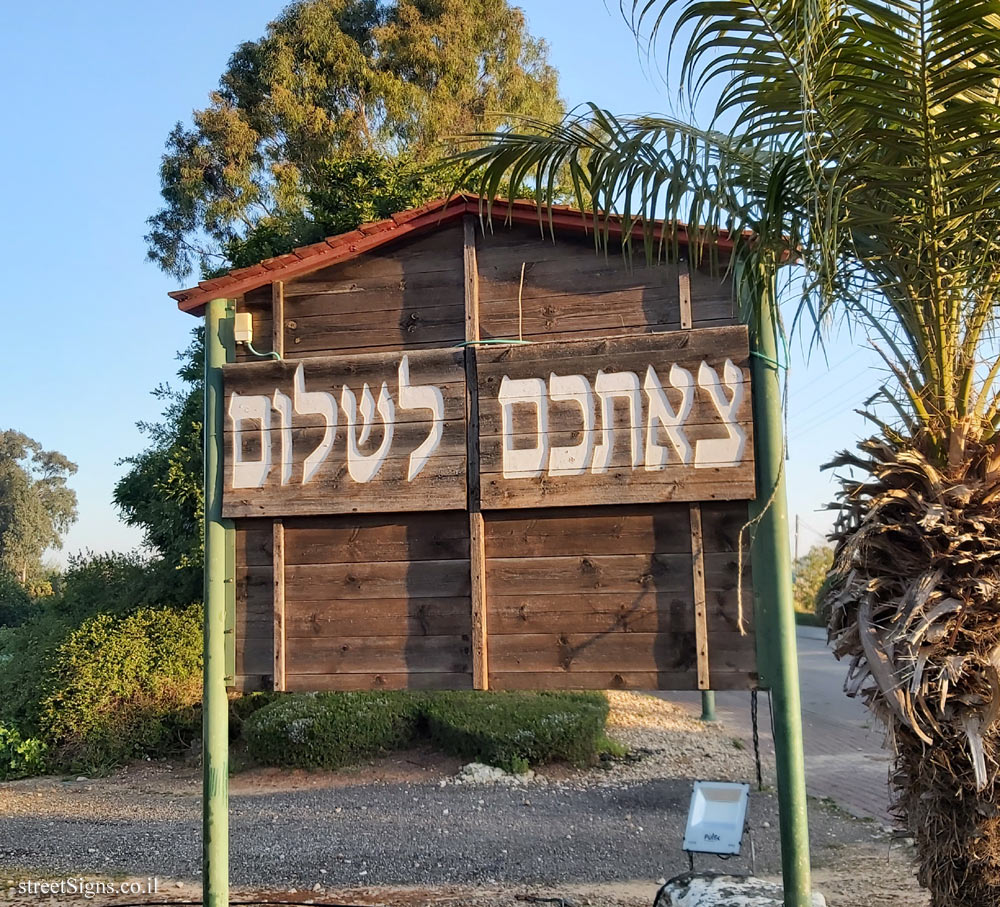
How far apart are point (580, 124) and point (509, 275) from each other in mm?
831

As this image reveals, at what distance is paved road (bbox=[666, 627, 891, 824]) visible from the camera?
9547mm

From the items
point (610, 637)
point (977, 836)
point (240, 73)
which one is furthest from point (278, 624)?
point (240, 73)

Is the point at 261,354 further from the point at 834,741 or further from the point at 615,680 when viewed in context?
the point at 834,741

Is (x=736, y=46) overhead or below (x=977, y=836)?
overhead

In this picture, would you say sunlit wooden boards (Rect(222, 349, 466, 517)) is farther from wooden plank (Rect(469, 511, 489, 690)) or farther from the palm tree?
the palm tree

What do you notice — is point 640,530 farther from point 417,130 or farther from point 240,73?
point 240,73

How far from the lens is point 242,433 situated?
496cm

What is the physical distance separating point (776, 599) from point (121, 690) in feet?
32.0

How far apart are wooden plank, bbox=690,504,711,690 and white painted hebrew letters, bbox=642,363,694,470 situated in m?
0.27

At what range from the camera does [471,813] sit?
8648 millimetres

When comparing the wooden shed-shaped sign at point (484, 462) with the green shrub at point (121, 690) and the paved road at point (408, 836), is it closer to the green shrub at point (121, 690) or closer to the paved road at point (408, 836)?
the paved road at point (408, 836)

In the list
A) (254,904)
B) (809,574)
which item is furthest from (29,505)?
(254,904)

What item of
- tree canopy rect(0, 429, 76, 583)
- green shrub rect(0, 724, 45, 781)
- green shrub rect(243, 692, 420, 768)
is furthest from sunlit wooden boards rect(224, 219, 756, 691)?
tree canopy rect(0, 429, 76, 583)

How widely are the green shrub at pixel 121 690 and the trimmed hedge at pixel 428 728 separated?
1.38m
